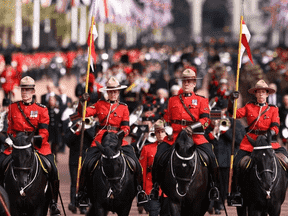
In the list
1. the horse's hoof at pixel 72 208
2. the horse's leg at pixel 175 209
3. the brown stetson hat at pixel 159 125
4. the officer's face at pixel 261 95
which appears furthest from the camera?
the horse's hoof at pixel 72 208

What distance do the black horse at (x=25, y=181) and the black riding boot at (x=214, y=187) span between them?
240 cm

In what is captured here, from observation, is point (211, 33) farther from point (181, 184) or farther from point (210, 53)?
point (181, 184)

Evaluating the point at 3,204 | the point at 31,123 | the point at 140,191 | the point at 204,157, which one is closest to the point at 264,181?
the point at 204,157

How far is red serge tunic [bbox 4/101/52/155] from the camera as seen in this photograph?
12172mm

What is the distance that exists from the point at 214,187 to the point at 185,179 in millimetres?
612

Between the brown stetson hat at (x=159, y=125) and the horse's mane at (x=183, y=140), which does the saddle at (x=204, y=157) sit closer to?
the horse's mane at (x=183, y=140)

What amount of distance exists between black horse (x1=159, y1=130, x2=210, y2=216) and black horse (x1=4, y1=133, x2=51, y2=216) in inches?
71.3

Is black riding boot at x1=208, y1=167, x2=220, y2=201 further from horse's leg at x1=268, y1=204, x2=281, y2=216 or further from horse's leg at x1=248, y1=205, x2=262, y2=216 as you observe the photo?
horse's leg at x1=268, y1=204, x2=281, y2=216

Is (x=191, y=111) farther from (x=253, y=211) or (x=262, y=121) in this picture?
(x=253, y=211)

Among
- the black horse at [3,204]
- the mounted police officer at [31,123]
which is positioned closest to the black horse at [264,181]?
the mounted police officer at [31,123]

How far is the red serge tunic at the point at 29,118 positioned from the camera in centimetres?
1217

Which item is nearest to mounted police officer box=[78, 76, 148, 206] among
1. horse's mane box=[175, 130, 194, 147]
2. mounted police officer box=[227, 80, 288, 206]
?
horse's mane box=[175, 130, 194, 147]

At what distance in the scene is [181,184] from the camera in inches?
460

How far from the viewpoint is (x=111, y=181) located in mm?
11492
